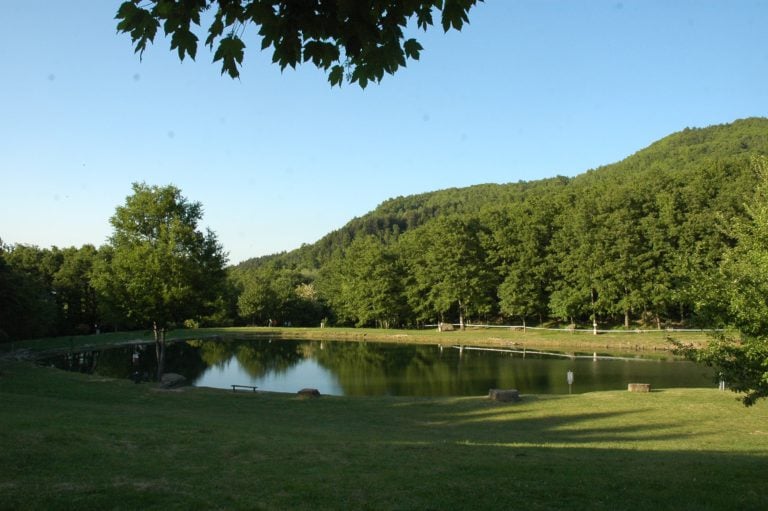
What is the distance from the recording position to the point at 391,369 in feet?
117

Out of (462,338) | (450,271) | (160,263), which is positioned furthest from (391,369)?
(450,271)

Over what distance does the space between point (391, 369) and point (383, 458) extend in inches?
1048

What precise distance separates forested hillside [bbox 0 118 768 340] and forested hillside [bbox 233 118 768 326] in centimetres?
14

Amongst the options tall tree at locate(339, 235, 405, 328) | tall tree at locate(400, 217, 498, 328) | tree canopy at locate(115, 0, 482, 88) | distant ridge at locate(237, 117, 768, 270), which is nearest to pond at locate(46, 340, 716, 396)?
tall tree at locate(400, 217, 498, 328)

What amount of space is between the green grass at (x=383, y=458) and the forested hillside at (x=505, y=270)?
620 inches

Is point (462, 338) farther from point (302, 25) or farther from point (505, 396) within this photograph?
point (302, 25)

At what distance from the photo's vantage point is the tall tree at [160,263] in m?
26.9

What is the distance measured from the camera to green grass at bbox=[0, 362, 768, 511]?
21.8 ft

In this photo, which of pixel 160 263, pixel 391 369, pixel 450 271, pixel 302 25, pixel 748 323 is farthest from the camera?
pixel 450 271

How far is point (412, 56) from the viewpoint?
16.1ft

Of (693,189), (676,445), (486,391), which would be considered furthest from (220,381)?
(693,189)

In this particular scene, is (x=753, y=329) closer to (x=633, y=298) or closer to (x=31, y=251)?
(x=633, y=298)

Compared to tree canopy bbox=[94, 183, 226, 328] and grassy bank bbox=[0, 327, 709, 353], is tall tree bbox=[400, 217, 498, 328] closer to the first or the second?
grassy bank bbox=[0, 327, 709, 353]

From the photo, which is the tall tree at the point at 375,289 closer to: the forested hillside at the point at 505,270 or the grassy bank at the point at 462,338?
the forested hillside at the point at 505,270
